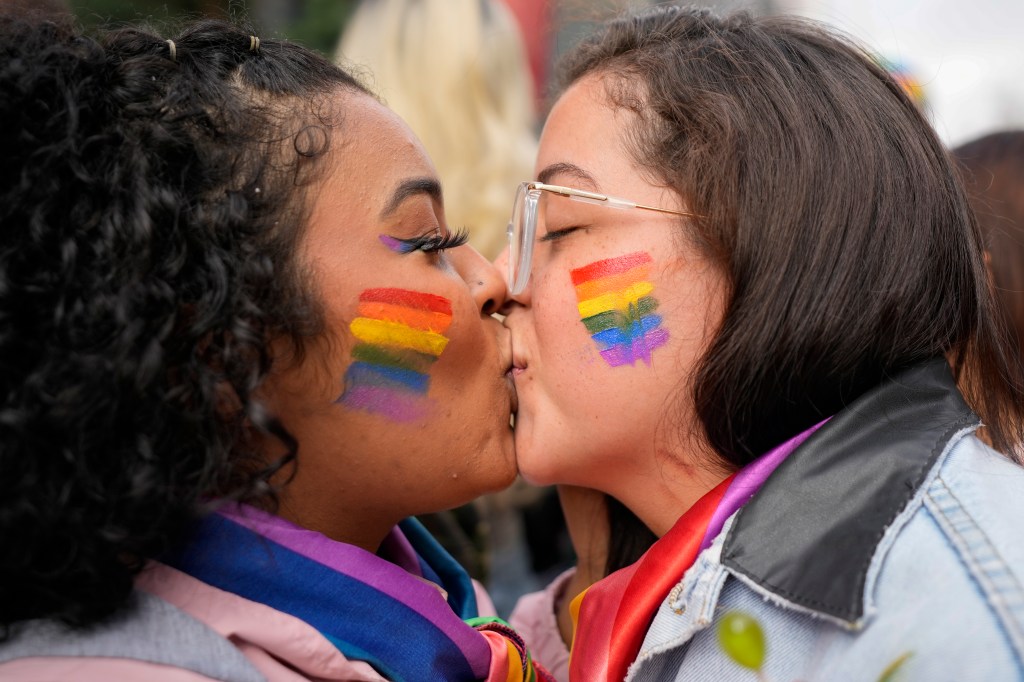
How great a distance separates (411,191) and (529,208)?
0.32 meters

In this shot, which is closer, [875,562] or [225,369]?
[875,562]

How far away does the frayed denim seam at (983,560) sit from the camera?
1.41m

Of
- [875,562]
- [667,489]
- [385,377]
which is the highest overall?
[875,562]

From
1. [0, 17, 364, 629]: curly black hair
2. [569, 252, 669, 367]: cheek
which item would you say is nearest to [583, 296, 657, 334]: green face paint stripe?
[569, 252, 669, 367]: cheek

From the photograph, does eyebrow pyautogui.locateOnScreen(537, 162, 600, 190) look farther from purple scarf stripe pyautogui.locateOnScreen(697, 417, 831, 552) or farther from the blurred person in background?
the blurred person in background

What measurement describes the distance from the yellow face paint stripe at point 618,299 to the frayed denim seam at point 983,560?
69 cm

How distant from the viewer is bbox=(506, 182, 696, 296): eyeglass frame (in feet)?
6.73

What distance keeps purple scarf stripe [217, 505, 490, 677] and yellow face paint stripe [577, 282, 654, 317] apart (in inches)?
27.4

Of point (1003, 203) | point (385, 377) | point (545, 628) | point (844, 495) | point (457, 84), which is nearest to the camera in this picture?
point (844, 495)

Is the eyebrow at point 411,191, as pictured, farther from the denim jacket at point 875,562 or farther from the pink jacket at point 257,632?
the denim jacket at point 875,562

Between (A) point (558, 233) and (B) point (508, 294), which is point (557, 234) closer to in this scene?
(A) point (558, 233)

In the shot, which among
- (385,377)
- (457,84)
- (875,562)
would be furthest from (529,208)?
(457,84)

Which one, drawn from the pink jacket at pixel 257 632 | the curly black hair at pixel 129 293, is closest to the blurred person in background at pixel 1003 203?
the curly black hair at pixel 129 293

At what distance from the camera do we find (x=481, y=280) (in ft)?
7.32
